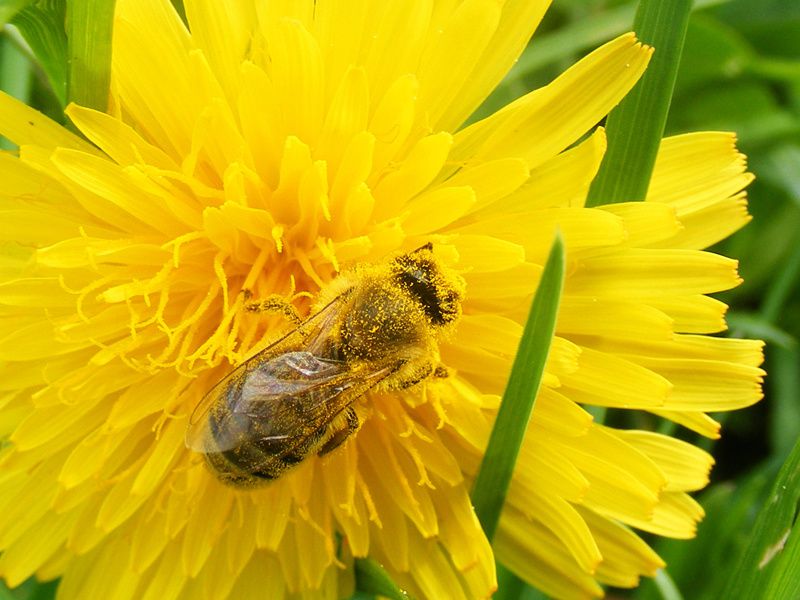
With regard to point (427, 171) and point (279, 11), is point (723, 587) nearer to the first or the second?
point (427, 171)

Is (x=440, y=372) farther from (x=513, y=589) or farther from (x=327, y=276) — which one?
(x=513, y=589)

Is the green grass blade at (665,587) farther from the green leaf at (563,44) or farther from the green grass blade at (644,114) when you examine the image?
the green leaf at (563,44)

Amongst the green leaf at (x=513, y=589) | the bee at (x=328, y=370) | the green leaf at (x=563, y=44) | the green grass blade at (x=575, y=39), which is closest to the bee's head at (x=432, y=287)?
the bee at (x=328, y=370)

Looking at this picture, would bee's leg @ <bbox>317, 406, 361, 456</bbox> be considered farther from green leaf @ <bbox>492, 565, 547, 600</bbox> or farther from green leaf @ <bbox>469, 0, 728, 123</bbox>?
green leaf @ <bbox>469, 0, 728, 123</bbox>

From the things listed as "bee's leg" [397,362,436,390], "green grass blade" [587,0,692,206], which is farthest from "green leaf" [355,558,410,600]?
"green grass blade" [587,0,692,206]

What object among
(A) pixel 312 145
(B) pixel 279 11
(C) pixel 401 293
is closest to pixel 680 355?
(C) pixel 401 293

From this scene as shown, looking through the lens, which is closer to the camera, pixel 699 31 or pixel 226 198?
pixel 226 198
